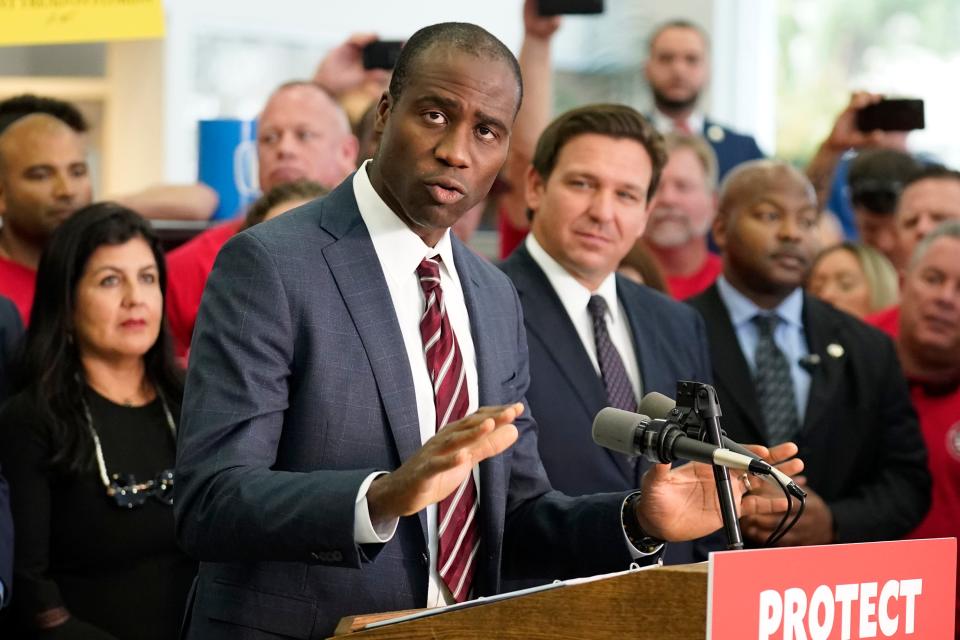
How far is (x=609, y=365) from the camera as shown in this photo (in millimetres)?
2918

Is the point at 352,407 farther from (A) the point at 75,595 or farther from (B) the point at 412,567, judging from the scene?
(A) the point at 75,595

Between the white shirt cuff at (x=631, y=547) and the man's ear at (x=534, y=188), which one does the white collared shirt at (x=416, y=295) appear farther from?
the man's ear at (x=534, y=188)

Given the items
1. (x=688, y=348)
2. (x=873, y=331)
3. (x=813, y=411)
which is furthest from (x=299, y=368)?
(x=873, y=331)

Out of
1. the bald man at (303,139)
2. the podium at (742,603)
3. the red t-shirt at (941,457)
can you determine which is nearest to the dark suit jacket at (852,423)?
the red t-shirt at (941,457)

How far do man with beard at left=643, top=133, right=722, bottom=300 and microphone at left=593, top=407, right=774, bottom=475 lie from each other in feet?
9.11

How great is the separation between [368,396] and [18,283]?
1.93 m

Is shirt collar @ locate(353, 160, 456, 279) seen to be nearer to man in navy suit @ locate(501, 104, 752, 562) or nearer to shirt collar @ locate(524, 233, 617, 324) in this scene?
man in navy suit @ locate(501, 104, 752, 562)

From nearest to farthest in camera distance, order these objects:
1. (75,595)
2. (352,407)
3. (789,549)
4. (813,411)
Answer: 1. (789,549)
2. (352,407)
3. (75,595)
4. (813,411)

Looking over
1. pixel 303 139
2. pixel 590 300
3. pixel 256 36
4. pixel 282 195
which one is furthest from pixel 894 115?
pixel 256 36

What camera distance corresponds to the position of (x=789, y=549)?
1.51 meters

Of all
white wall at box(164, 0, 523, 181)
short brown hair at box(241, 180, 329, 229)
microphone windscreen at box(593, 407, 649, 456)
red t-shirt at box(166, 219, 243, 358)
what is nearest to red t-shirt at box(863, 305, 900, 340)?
short brown hair at box(241, 180, 329, 229)

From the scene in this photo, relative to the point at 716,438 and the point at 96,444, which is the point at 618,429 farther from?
the point at 96,444

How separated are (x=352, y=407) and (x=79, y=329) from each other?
1.37m

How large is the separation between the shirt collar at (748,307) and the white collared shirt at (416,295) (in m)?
1.55
